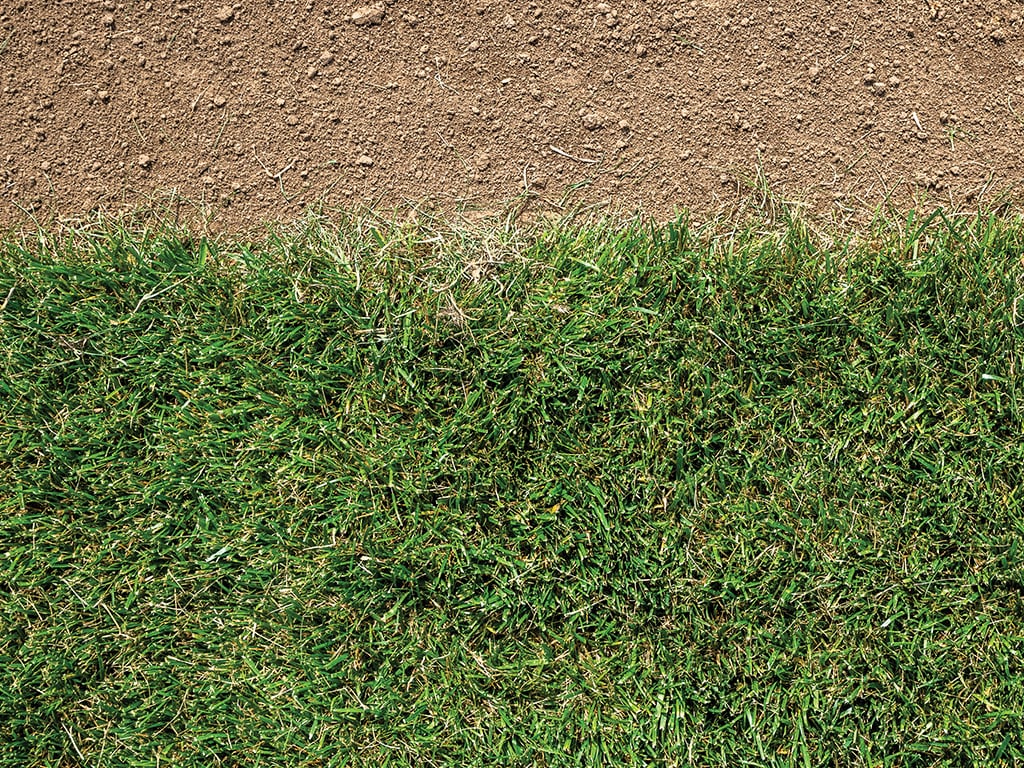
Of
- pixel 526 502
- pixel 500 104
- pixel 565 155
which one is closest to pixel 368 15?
pixel 500 104

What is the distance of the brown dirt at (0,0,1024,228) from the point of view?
243 centimetres

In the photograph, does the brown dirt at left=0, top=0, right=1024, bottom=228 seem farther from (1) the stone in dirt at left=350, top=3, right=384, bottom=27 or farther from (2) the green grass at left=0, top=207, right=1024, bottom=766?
(2) the green grass at left=0, top=207, right=1024, bottom=766

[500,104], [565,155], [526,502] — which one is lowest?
[526,502]

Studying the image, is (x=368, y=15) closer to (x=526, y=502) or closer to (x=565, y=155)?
(x=565, y=155)

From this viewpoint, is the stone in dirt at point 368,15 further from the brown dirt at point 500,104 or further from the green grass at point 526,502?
Result: the green grass at point 526,502

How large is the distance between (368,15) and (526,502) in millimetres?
1501

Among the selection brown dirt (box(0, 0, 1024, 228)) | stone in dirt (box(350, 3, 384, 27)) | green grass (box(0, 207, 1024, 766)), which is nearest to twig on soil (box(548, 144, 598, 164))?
brown dirt (box(0, 0, 1024, 228))

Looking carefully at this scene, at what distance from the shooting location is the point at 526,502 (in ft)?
Answer: 7.71

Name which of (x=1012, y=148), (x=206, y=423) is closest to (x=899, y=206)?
(x=1012, y=148)

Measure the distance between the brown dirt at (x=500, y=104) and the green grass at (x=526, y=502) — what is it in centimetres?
17

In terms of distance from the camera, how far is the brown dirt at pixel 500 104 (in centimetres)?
243

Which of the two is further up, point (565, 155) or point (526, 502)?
point (565, 155)

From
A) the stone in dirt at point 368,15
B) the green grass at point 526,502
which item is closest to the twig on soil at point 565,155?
the green grass at point 526,502

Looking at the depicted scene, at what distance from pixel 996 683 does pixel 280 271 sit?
2256mm
